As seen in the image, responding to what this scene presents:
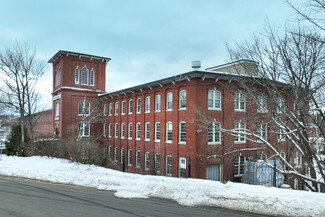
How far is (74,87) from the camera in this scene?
122ft

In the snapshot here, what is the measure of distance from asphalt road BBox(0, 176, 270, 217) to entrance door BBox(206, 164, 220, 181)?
12509mm

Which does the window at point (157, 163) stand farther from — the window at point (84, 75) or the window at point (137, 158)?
the window at point (84, 75)

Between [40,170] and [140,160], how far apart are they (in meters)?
14.8

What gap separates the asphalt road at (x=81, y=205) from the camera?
692 centimetres

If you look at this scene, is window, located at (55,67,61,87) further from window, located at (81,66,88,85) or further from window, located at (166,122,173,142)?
window, located at (166,122,173,142)

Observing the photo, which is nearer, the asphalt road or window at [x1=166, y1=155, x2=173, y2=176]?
the asphalt road

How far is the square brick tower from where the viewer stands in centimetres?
3628

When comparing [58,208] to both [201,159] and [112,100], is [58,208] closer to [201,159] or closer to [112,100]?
[201,159]

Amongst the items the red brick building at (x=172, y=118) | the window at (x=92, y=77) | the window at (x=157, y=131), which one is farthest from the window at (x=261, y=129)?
the window at (x=92, y=77)

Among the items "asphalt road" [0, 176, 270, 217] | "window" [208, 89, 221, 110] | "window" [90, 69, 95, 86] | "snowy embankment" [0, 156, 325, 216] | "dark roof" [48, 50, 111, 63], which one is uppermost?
"dark roof" [48, 50, 111, 63]

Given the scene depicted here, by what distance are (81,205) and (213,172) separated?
1487 cm

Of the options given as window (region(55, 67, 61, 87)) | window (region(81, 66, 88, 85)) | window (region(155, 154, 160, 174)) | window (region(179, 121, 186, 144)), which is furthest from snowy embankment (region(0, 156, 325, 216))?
window (region(55, 67, 61, 87))

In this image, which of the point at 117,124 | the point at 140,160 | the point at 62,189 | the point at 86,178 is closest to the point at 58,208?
the point at 62,189

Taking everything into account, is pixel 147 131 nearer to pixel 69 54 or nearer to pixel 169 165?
pixel 169 165
